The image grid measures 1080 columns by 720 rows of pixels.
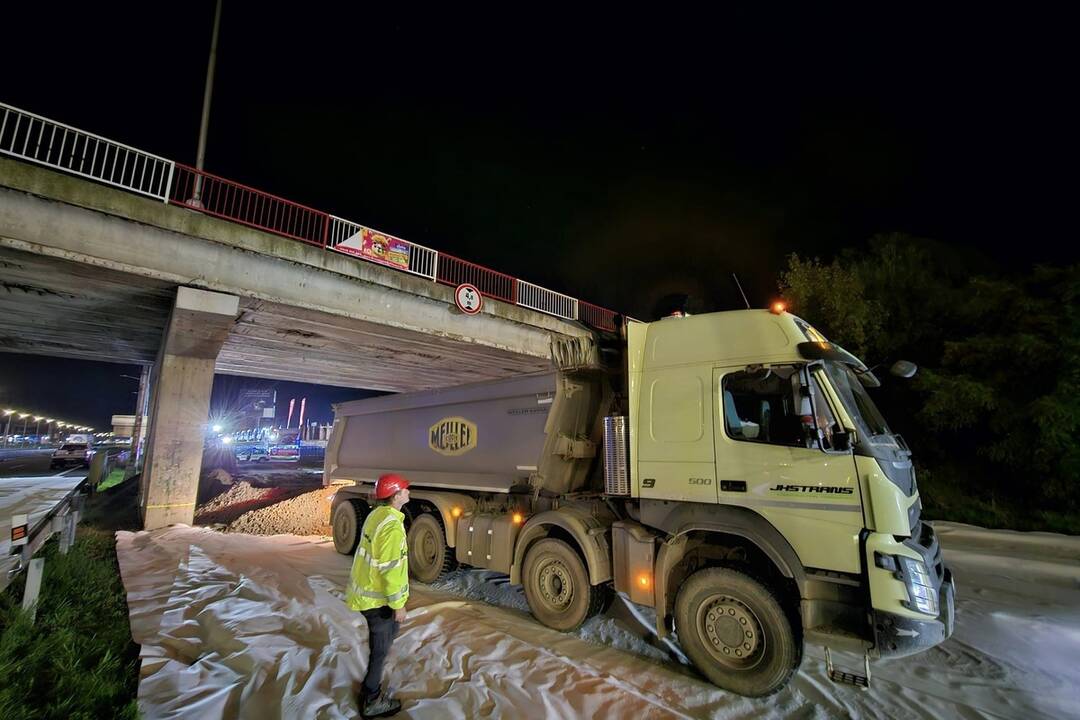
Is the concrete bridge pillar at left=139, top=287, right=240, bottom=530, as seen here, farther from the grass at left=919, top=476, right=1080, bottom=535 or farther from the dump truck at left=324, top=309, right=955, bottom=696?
the grass at left=919, top=476, right=1080, bottom=535

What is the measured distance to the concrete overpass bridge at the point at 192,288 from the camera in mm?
7492

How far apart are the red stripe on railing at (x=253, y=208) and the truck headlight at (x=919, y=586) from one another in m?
11.0

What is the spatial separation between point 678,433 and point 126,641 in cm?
524

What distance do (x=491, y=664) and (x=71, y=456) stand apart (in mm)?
33564

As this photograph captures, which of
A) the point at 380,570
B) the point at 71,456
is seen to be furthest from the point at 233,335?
the point at 71,456

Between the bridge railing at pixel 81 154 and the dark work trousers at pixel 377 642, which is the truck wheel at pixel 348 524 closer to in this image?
the dark work trousers at pixel 377 642

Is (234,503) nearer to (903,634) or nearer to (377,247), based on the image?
(377,247)

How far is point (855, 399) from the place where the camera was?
407 centimetres

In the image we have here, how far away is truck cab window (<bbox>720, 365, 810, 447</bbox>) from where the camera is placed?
3.85 m

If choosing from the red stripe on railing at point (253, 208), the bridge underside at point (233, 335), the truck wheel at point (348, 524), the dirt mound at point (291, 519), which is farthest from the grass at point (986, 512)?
the red stripe on railing at point (253, 208)

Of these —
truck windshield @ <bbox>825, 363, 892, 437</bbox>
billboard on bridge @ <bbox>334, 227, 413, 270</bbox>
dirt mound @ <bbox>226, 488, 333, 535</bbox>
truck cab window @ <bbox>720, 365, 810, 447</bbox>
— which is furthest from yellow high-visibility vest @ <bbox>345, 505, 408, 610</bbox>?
billboard on bridge @ <bbox>334, 227, 413, 270</bbox>

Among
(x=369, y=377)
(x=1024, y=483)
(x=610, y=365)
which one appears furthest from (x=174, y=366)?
(x=1024, y=483)

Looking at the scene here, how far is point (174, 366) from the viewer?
10875 mm

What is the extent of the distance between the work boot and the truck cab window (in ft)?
11.1
